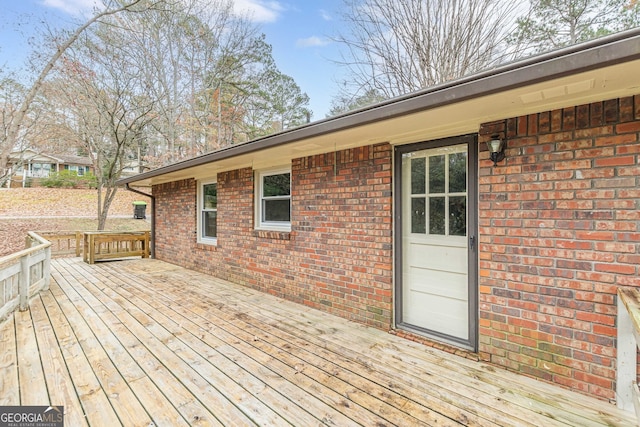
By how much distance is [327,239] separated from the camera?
3.88 metres

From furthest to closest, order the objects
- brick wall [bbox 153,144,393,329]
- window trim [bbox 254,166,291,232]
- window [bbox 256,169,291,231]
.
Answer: window trim [bbox 254,166,291,232], window [bbox 256,169,291,231], brick wall [bbox 153,144,393,329]

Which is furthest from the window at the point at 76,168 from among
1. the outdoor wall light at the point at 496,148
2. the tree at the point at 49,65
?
the outdoor wall light at the point at 496,148

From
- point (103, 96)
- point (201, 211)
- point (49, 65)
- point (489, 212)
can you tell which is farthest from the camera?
point (103, 96)

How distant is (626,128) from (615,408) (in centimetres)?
186

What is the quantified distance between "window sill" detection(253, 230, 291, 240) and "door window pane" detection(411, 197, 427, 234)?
1.91 metres

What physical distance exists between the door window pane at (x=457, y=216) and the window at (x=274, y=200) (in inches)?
98.2

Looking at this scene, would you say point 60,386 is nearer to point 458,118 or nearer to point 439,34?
point 458,118

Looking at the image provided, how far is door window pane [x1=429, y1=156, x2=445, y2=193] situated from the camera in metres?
2.98

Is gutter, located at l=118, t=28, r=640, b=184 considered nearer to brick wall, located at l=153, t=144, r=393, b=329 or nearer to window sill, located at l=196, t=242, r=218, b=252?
brick wall, located at l=153, t=144, r=393, b=329

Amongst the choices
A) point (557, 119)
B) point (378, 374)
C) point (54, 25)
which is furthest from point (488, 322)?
point (54, 25)

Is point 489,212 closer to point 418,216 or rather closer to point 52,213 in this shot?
point 418,216

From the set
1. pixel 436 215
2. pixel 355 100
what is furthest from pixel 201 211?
pixel 355 100

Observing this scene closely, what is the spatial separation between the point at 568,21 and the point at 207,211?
A: 9089mm

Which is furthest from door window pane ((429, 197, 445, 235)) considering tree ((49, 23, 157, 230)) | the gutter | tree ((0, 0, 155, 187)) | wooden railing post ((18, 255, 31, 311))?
tree ((0, 0, 155, 187))
